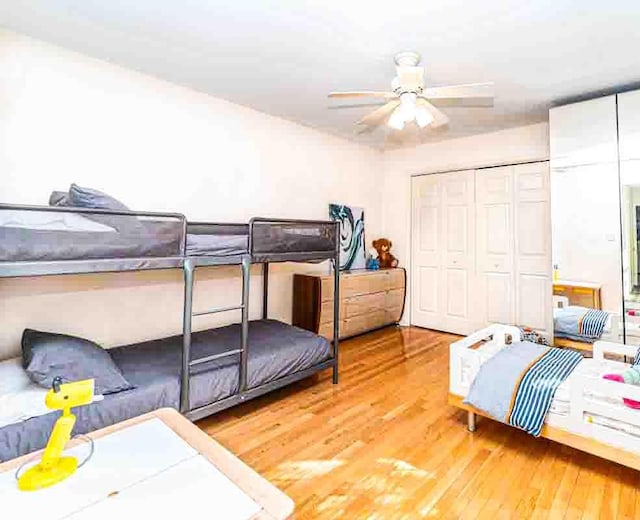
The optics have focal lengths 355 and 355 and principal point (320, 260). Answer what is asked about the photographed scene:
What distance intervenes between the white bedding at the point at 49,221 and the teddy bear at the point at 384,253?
377 cm

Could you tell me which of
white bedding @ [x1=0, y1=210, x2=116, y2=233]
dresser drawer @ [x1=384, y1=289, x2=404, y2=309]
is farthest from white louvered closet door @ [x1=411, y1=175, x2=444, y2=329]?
white bedding @ [x1=0, y1=210, x2=116, y2=233]

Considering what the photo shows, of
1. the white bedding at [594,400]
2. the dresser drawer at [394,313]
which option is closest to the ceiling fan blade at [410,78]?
the white bedding at [594,400]

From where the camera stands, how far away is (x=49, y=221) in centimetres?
175

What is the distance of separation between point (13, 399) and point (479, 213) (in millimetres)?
4651

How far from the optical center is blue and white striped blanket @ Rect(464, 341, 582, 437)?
2.04 m

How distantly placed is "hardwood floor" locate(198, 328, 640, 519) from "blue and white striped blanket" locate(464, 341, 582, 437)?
24cm

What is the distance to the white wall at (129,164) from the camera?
95.3 inches

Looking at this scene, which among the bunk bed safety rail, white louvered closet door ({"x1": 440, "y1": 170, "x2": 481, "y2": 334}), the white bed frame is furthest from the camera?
white louvered closet door ({"x1": 440, "y1": 170, "x2": 481, "y2": 334})

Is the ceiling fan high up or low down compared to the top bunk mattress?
up

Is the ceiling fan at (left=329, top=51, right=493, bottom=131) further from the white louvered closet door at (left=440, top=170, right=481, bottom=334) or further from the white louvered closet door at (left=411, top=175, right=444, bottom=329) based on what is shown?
the white louvered closet door at (left=411, top=175, right=444, bottom=329)

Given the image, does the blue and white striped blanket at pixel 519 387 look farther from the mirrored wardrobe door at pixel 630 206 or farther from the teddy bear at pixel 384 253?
the teddy bear at pixel 384 253

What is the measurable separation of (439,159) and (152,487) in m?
4.71

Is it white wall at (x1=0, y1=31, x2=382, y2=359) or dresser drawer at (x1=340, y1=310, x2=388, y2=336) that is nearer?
white wall at (x1=0, y1=31, x2=382, y2=359)

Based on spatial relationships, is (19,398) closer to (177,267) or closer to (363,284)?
(177,267)
